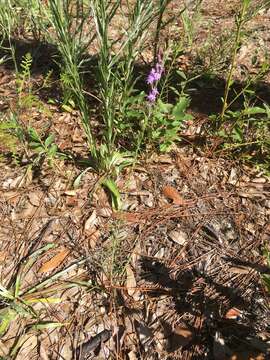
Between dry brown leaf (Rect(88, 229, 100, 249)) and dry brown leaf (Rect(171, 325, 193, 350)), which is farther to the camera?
dry brown leaf (Rect(88, 229, 100, 249))

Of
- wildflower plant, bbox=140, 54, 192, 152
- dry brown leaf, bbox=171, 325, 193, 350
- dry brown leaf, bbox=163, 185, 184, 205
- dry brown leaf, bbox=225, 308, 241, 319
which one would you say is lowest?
dry brown leaf, bbox=171, 325, 193, 350

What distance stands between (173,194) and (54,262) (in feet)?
2.30

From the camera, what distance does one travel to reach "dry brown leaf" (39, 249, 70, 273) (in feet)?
5.76

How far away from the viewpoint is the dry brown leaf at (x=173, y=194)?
1.99 metres

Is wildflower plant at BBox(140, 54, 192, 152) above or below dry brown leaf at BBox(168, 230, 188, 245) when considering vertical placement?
above

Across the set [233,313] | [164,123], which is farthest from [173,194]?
[233,313]

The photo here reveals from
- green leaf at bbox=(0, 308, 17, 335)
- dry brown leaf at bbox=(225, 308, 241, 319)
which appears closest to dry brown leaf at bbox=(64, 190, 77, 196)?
green leaf at bbox=(0, 308, 17, 335)

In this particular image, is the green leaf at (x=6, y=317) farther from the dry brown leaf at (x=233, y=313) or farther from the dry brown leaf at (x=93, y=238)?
the dry brown leaf at (x=233, y=313)

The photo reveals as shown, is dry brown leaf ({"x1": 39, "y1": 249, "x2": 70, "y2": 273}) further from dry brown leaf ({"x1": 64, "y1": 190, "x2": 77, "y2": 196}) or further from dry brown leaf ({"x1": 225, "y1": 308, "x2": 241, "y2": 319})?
dry brown leaf ({"x1": 225, "y1": 308, "x2": 241, "y2": 319})

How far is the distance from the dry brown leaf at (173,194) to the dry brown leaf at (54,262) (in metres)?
0.60

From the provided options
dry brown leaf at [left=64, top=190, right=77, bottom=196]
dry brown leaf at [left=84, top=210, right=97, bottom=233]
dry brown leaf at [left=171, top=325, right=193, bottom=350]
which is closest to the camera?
dry brown leaf at [left=171, top=325, right=193, bottom=350]

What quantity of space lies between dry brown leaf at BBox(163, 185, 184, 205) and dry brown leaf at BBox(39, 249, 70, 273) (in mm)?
596

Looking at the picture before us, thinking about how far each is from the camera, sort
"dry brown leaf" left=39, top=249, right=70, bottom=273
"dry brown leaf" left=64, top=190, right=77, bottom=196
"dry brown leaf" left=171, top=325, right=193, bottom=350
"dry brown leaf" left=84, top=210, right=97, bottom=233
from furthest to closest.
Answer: "dry brown leaf" left=64, top=190, right=77, bottom=196 → "dry brown leaf" left=84, top=210, right=97, bottom=233 → "dry brown leaf" left=39, top=249, right=70, bottom=273 → "dry brown leaf" left=171, top=325, right=193, bottom=350

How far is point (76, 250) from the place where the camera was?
182 cm
